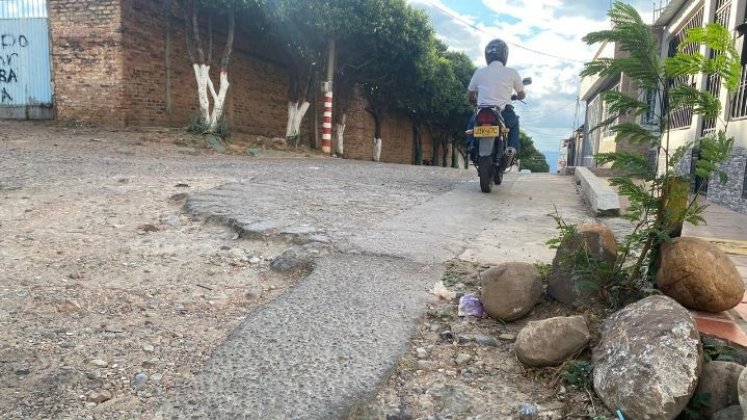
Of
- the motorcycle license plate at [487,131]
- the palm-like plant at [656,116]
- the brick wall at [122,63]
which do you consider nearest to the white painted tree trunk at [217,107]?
the brick wall at [122,63]

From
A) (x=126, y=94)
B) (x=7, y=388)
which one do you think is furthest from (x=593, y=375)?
(x=126, y=94)

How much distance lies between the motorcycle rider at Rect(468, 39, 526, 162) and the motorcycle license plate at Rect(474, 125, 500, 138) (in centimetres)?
27

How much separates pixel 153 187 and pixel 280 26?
9.66 m

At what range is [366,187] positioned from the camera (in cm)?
596

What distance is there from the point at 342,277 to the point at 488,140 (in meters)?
3.55

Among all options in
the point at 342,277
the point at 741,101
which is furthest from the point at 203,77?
the point at 342,277

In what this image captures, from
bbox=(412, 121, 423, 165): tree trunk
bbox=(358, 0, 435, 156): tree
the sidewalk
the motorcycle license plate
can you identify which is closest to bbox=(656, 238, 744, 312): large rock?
the sidewalk

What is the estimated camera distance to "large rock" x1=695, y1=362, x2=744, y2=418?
155 cm

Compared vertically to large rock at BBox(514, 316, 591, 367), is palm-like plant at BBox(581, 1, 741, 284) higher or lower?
higher

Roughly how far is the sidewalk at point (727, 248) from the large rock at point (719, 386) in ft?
0.87

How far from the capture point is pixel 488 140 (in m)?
5.71

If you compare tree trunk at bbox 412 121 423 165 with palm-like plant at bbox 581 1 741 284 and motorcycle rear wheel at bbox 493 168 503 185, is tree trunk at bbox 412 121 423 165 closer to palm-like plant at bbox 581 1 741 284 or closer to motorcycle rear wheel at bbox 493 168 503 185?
motorcycle rear wheel at bbox 493 168 503 185

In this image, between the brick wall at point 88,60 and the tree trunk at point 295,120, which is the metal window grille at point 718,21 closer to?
the tree trunk at point 295,120

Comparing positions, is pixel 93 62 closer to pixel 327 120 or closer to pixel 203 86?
pixel 203 86
